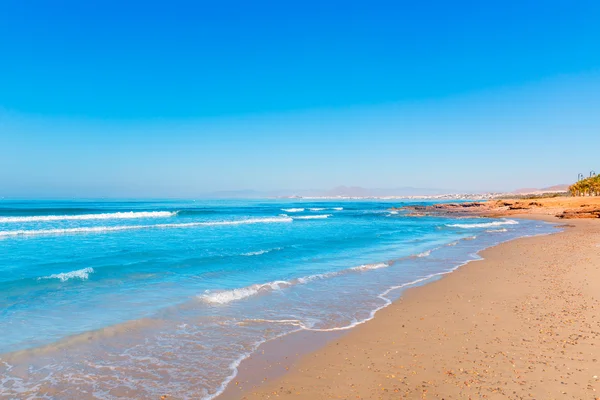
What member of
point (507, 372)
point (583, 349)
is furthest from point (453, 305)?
point (507, 372)

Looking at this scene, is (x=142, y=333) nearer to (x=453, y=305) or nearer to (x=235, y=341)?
(x=235, y=341)

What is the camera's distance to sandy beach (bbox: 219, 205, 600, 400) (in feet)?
17.8

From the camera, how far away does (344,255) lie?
19969 millimetres

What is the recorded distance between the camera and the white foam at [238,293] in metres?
10.9

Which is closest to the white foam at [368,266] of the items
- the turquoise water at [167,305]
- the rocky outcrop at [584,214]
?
the turquoise water at [167,305]

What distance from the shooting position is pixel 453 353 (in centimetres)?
670

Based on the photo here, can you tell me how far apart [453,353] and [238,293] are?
6789mm

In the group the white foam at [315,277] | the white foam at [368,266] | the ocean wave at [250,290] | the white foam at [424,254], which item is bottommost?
the white foam at [424,254]

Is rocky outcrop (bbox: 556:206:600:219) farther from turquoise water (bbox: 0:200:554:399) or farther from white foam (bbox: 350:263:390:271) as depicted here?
white foam (bbox: 350:263:390:271)

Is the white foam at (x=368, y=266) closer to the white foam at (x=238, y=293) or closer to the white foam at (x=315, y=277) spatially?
the white foam at (x=315, y=277)

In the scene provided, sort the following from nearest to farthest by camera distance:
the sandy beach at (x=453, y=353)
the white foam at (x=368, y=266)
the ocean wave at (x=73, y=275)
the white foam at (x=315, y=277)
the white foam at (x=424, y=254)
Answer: the sandy beach at (x=453, y=353), the white foam at (x=315, y=277), the ocean wave at (x=73, y=275), the white foam at (x=368, y=266), the white foam at (x=424, y=254)

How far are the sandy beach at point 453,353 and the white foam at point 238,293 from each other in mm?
3710

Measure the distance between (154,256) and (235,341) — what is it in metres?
13.0

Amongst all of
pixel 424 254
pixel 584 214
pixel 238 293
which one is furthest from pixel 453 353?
pixel 584 214
